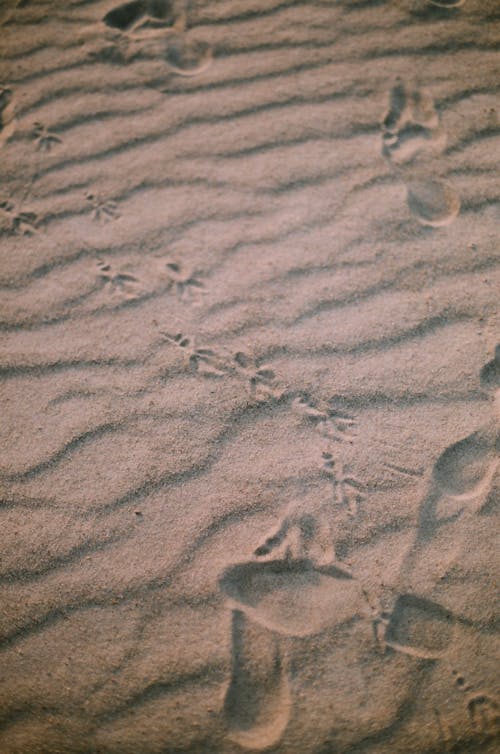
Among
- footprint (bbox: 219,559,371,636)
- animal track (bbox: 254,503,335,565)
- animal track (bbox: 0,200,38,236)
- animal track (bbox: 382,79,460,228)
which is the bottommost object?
footprint (bbox: 219,559,371,636)

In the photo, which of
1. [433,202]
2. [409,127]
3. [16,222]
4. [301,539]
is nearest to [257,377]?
[301,539]

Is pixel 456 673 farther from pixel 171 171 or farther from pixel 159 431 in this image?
pixel 171 171

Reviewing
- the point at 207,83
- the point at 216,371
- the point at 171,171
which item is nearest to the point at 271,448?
the point at 216,371

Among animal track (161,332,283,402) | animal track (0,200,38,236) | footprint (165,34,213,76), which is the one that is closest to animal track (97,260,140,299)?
animal track (161,332,283,402)

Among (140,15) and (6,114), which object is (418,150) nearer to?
(140,15)

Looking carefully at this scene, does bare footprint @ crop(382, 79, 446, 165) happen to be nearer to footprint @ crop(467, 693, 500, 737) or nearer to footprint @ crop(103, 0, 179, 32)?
footprint @ crop(103, 0, 179, 32)

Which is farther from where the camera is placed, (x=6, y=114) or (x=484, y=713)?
(x=6, y=114)
